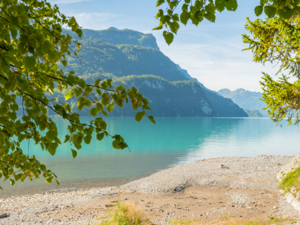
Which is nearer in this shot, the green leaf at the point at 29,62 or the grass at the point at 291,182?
the green leaf at the point at 29,62

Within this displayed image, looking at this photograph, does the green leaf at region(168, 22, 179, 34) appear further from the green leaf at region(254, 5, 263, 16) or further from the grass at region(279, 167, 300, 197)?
the grass at region(279, 167, 300, 197)

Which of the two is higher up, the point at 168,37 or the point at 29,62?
the point at 168,37

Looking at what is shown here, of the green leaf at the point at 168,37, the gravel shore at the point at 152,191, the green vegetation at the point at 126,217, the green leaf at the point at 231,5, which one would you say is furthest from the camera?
the gravel shore at the point at 152,191

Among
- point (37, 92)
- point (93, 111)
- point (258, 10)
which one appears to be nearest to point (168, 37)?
point (258, 10)

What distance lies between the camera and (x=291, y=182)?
1141 cm

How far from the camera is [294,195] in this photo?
33.6ft

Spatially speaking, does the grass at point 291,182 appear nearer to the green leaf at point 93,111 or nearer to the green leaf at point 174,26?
the green leaf at point 174,26

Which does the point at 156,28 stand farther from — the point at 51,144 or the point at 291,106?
the point at 291,106

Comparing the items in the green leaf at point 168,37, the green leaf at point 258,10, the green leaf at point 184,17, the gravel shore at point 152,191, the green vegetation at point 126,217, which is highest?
the green leaf at point 184,17

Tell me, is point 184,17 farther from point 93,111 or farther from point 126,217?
point 126,217

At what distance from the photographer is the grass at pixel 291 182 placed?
10576 mm

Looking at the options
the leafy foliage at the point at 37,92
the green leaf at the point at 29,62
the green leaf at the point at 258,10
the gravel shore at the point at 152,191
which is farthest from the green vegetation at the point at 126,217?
the green leaf at the point at 258,10

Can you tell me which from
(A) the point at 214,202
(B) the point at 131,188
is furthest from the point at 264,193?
(B) the point at 131,188

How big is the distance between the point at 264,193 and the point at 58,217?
1032cm
